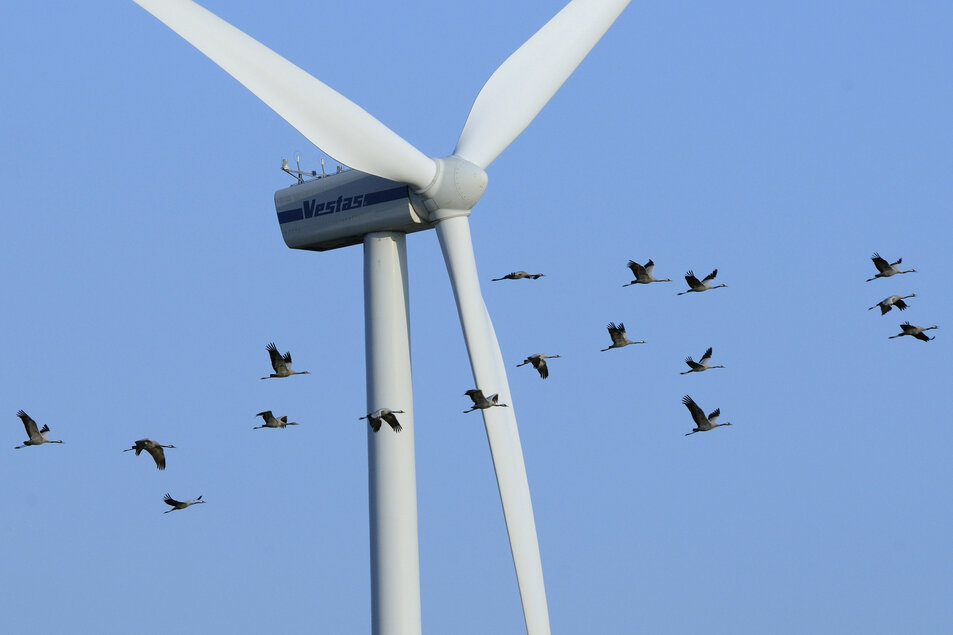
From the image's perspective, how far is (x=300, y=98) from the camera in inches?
1983

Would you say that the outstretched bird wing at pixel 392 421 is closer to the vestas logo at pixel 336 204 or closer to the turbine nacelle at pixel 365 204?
the turbine nacelle at pixel 365 204

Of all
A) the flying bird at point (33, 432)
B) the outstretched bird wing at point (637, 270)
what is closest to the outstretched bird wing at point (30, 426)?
the flying bird at point (33, 432)

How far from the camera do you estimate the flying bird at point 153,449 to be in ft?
176

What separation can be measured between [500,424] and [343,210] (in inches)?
264

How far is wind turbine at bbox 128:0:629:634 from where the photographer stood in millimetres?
51219

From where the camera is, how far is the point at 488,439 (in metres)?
53.3

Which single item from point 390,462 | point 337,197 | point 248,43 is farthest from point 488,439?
point 248,43

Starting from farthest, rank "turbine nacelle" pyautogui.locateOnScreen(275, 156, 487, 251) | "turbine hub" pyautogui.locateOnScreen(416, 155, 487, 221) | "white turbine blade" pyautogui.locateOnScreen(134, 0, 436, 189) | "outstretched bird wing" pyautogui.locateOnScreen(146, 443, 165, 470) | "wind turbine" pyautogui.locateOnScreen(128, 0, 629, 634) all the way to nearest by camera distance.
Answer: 1. "turbine nacelle" pyautogui.locateOnScreen(275, 156, 487, 251)
2. "outstretched bird wing" pyautogui.locateOnScreen(146, 443, 165, 470)
3. "turbine hub" pyautogui.locateOnScreen(416, 155, 487, 221)
4. "wind turbine" pyautogui.locateOnScreen(128, 0, 629, 634)
5. "white turbine blade" pyautogui.locateOnScreen(134, 0, 436, 189)

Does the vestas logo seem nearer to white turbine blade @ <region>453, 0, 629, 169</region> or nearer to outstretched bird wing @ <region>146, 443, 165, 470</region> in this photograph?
white turbine blade @ <region>453, 0, 629, 169</region>

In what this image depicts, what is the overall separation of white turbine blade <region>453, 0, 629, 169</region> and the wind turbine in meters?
0.04

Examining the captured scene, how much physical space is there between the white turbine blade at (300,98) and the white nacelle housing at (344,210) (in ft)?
4.09

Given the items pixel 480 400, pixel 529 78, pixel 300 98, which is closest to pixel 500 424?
pixel 480 400

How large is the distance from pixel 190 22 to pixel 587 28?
13130 mm

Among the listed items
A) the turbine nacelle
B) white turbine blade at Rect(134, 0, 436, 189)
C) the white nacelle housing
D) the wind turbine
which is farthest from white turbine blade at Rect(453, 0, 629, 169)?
white turbine blade at Rect(134, 0, 436, 189)
